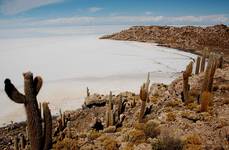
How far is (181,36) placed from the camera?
227 feet

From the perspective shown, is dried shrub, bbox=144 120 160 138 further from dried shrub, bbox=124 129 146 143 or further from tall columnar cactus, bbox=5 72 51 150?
tall columnar cactus, bbox=5 72 51 150

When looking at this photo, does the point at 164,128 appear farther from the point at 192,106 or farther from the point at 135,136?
the point at 192,106

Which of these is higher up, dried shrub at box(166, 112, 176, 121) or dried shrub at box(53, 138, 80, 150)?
dried shrub at box(166, 112, 176, 121)

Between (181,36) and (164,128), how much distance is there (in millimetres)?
60001

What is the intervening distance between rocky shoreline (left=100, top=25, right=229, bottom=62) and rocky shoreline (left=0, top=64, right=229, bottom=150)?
44790 millimetres

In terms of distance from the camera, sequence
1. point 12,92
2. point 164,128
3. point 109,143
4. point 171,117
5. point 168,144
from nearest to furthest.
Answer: point 12,92, point 168,144, point 109,143, point 164,128, point 171,117

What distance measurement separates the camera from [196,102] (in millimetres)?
13648

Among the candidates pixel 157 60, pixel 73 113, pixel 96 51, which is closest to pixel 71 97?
pixel 73 113

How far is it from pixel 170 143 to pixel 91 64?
3537cm

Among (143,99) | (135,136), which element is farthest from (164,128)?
(143,99)

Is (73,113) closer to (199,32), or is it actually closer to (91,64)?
(91,64)

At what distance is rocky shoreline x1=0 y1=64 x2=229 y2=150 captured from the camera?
10.2m

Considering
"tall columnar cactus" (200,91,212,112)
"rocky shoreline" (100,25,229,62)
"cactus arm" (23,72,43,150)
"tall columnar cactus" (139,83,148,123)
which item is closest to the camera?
"cactus arm" (23,72,43,150)

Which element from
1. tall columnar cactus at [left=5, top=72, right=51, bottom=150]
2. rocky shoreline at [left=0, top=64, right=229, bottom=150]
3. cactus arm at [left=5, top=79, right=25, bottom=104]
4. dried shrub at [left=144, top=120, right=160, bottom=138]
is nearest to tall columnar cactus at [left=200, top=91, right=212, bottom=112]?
rocky shoreline at [left=0, top=64, right=229, bottom=150]
